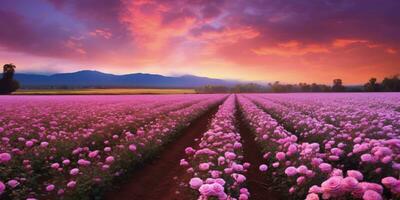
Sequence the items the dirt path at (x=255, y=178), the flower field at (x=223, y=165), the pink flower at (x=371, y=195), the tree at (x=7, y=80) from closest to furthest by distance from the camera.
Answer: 1. the pink flower at (x=371, y=195)
2. the flower field at (x=223, y=165)
3. the dirt path at (x=255, y=178)
4. the tree at (x=7, y=80)

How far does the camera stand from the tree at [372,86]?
287 ft

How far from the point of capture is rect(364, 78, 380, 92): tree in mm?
87369

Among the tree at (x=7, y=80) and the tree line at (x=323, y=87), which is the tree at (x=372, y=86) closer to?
the tree line at (x=323, y=87)

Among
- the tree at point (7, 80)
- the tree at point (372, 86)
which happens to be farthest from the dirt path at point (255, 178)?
the tree at point (372, 86)

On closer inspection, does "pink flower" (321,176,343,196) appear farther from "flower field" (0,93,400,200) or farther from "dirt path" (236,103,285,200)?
"dirt path" (236,103,285,200)

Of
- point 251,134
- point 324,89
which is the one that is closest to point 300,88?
point 324,89

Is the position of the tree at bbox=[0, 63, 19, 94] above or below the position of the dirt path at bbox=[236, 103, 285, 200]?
above

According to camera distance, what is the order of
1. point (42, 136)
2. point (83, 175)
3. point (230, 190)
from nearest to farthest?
1. point (230, 190)
2. point (83, 175)
3. point (42, 136)

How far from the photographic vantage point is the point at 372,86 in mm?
88375

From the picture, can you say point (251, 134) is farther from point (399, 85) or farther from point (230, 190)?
point (399, 85)

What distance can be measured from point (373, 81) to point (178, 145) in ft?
300

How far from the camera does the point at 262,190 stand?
7.53 meters

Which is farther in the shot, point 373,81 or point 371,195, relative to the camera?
point 373,81

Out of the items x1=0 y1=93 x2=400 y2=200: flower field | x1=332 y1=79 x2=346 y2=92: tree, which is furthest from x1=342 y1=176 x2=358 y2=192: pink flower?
x1=332 y1=79 x2=346 y2=92: tree
